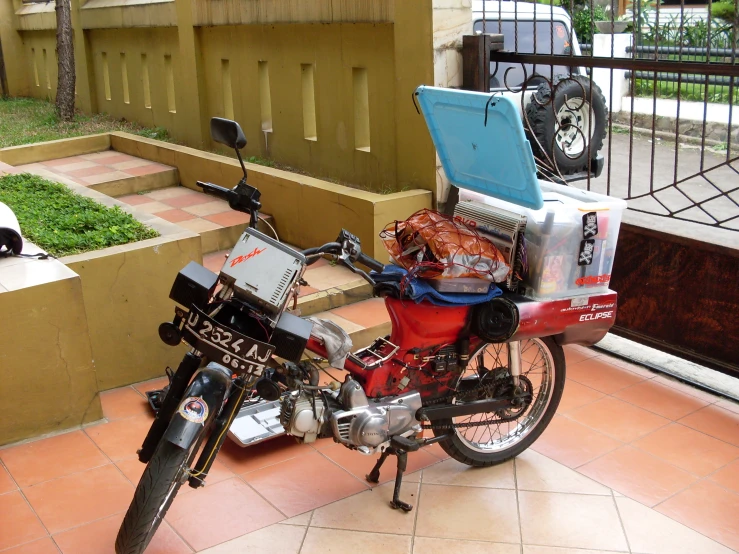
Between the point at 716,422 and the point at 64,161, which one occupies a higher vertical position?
the point at 64,161

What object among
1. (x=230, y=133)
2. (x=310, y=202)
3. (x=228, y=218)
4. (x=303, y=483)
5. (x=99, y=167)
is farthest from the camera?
(x=99, y=167)

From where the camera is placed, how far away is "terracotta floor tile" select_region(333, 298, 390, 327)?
5234 millimetres

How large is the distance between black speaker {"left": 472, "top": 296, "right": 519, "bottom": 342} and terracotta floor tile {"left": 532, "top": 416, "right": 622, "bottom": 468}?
0.87 m

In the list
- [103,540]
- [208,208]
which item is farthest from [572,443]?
[208,208]

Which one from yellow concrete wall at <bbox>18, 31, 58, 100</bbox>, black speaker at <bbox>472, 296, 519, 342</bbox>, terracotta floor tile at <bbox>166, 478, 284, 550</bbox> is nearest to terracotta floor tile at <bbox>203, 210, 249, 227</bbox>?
terracotta floor tile at <bbox>166, 478, 284, 550</bbox>

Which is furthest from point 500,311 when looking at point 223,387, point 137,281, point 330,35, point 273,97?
point 273,97

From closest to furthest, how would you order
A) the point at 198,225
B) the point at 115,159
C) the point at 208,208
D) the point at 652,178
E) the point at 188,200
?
the point at 652,178
the point at 198,225
the point at 208,208
the point at 188,200
the point at 115,159

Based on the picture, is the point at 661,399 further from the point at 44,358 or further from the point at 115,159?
the point at 115,159

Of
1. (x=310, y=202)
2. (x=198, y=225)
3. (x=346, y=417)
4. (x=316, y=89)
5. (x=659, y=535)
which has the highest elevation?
(x=316, y=89)

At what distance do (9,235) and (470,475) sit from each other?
9.24ft

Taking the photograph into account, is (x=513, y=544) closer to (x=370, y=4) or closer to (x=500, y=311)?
(x=500, y=311)

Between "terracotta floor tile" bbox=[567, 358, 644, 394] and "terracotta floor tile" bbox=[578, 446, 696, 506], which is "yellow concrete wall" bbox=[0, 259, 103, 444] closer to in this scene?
"terracotta floor tile" bbox=[578, 446, 696, 506]

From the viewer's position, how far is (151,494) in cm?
298

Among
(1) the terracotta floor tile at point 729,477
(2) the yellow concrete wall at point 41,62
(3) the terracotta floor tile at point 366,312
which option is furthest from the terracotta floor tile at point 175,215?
(2) the yellow concrete wall at point 41,62
